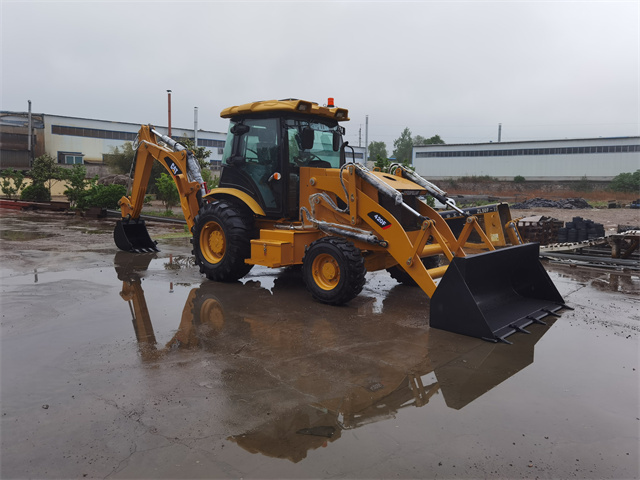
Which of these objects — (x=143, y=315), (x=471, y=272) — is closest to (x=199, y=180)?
(x=143, y=315)

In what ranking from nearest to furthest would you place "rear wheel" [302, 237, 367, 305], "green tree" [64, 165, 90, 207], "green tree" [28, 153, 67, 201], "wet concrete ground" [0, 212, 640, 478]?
"wet concrete ground" [0, 212, 640, 478], "rear wheel" [302, 237, 367, 305], "green tree" [64, 165, 90, 207], "green tree" [28, 153, 67, 201]

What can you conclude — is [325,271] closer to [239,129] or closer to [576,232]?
[239,129]

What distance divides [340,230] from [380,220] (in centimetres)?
Result: 73

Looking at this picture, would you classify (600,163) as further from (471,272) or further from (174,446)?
(174,446)

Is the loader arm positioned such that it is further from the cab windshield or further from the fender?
the cab windshield

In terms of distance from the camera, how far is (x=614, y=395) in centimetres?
438

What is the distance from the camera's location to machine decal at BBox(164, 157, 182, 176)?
1022 centimetres

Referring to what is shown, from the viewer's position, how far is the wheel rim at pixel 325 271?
7133mm

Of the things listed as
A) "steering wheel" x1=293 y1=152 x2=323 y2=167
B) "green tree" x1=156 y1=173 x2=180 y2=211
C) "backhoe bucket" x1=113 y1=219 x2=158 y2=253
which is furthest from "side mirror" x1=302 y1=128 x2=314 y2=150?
"green tree" x1=156 y1=173 x2=180 y2=211

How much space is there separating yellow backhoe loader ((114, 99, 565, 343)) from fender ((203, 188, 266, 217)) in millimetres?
21

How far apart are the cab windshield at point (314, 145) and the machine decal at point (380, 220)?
1.76 m

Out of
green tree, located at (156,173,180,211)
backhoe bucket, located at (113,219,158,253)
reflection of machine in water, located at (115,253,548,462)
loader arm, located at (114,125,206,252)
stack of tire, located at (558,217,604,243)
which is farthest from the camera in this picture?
green tree, located at (156,173,180,211)

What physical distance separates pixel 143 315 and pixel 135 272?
303 cm

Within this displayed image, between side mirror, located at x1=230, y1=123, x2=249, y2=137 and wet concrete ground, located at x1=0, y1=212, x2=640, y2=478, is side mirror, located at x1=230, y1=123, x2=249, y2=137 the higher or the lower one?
the higher one
